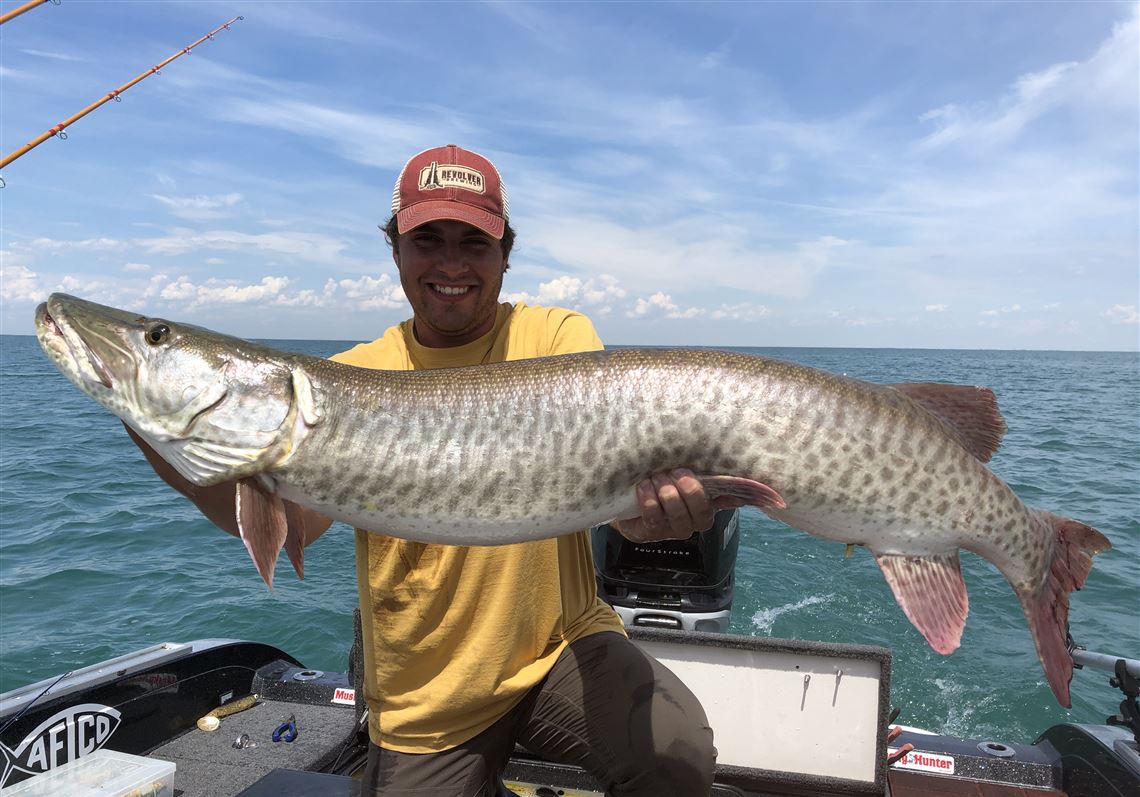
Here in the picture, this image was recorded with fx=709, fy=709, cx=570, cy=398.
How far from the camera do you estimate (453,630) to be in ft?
9.16

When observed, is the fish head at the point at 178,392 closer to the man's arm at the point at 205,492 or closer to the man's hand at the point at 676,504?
the man's arm at the point at 205,492

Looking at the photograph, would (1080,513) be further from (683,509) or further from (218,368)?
(218,368)

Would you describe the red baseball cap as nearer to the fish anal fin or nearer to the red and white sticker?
the fish anal fin

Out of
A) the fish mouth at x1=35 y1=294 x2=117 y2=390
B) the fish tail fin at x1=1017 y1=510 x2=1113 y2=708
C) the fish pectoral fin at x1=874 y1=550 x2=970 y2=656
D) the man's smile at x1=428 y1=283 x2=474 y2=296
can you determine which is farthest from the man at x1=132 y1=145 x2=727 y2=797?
the fish tail fin at x1=1017 y1=510 x2=1113 y2=708

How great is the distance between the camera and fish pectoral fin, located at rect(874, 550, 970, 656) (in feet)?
8.75

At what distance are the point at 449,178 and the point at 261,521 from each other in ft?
5.12

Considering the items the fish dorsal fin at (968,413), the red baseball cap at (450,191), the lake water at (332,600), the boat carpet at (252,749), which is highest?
the red baseball cap at (450,191)

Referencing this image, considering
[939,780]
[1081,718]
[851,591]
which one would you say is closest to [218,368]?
[939,780]

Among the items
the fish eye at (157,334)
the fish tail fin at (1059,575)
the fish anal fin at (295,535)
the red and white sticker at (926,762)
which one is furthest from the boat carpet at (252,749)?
the fish tail fin at (1059,575)

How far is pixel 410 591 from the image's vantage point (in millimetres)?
2855

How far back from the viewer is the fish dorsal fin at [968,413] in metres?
2.73

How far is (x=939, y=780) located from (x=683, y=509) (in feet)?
10.7

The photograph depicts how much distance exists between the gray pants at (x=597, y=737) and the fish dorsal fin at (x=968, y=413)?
5.00 feet

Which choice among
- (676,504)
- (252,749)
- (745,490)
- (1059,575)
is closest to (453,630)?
(676,504)
